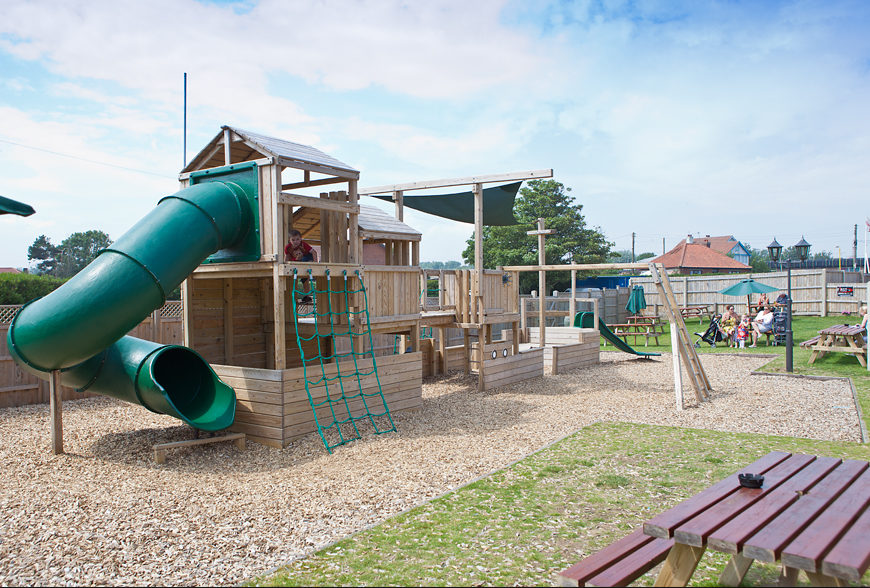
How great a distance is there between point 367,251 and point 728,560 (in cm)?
2801

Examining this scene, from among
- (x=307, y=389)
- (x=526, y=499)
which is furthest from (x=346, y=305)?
(x=526, y=499)

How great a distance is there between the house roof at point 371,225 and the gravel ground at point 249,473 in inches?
118

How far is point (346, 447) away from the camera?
7418mm

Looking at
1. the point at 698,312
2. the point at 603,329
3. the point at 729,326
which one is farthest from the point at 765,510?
the point at 698,312

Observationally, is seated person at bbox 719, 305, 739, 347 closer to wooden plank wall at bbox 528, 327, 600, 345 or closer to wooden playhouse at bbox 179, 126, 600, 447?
wooden plank wall at bbox 528, 327, 600, 345

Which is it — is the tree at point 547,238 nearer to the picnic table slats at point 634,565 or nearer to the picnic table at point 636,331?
the picnic table at point 636,331

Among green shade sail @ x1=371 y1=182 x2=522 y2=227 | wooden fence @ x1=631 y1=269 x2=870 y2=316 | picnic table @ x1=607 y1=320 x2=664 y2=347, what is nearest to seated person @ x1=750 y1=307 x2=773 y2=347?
picnic table @ x1=607 y1=320 x2=664 y2=347

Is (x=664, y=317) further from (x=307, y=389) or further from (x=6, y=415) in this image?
(x=6, y=415)

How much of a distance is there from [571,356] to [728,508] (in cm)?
1155

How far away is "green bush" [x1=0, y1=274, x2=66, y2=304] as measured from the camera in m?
19.1

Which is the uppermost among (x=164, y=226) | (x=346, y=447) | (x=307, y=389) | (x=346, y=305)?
(x=164, y=226)

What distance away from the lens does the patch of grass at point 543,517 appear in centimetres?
392

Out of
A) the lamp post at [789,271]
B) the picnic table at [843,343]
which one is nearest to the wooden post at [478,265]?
the lamp post at [789,271]

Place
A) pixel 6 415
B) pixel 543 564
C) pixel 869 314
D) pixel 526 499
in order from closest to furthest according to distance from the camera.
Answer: pixel 543 564
pixel 526 499
pixel 6 415
pixel 869 314
